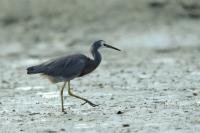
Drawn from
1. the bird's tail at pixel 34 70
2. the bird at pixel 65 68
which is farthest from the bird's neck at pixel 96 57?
the bird's tail at pixel 34 70

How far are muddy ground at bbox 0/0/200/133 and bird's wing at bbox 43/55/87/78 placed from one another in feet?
1.84

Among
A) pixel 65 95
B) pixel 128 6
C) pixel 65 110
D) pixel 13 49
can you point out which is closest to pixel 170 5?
pixel 128 6

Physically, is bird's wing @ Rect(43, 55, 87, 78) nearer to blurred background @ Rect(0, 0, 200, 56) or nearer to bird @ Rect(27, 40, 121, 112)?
bird @ Rect(27, 40, 121, 112)

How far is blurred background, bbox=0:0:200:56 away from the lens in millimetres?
25391

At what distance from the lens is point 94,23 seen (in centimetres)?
2698

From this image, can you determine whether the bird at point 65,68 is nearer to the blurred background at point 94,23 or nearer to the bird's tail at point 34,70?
the bird's tail at point 34,70

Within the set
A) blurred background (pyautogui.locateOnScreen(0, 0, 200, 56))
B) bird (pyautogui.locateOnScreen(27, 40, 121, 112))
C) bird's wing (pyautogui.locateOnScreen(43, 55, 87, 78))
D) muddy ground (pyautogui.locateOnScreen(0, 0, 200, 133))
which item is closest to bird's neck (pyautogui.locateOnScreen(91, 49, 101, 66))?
bird (pyautogui.locateOnScreen(27, 40, 121, 112))

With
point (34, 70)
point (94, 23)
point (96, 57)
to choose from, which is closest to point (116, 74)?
point (96, 57)

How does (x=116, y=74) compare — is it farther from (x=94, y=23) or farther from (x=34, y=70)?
(x=94, y=23)

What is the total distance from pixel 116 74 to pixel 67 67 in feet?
16.9

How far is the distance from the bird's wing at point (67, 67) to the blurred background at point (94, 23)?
10521 mm

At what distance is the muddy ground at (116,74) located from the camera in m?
12.5

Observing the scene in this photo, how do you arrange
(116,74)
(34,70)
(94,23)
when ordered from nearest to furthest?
1. (34,70)
2. (116,74)
3. (94,23)

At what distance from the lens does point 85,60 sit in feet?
46.3
